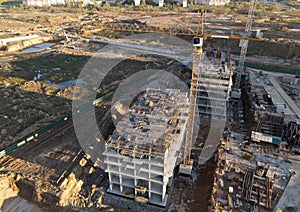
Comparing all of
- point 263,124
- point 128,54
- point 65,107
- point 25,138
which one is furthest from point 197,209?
point 128,54

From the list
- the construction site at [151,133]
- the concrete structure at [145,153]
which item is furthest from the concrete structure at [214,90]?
the concrete structure at [145,153]

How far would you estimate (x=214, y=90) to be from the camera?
30969 millimetres

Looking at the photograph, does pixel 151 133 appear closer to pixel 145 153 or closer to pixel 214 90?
pixel 145 153

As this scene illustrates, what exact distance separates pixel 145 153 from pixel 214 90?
55.8 feet

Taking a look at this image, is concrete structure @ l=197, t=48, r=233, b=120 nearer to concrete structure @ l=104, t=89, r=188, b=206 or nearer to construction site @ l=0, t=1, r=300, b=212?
construction site @ l=0, t=1, r=300, b=212

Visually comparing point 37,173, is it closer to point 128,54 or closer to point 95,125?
point 95,125

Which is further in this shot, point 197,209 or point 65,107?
point 65,107

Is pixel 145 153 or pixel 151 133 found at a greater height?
pixel 151 133

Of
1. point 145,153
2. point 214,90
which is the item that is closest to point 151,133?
point 145,153

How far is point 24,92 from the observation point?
122 ft

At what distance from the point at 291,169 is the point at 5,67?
53.9m

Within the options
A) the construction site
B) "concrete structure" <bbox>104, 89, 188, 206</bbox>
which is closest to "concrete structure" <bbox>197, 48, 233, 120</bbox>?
the construction site

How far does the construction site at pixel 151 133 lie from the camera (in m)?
19.8

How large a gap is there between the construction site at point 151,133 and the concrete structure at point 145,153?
97 millimetres
